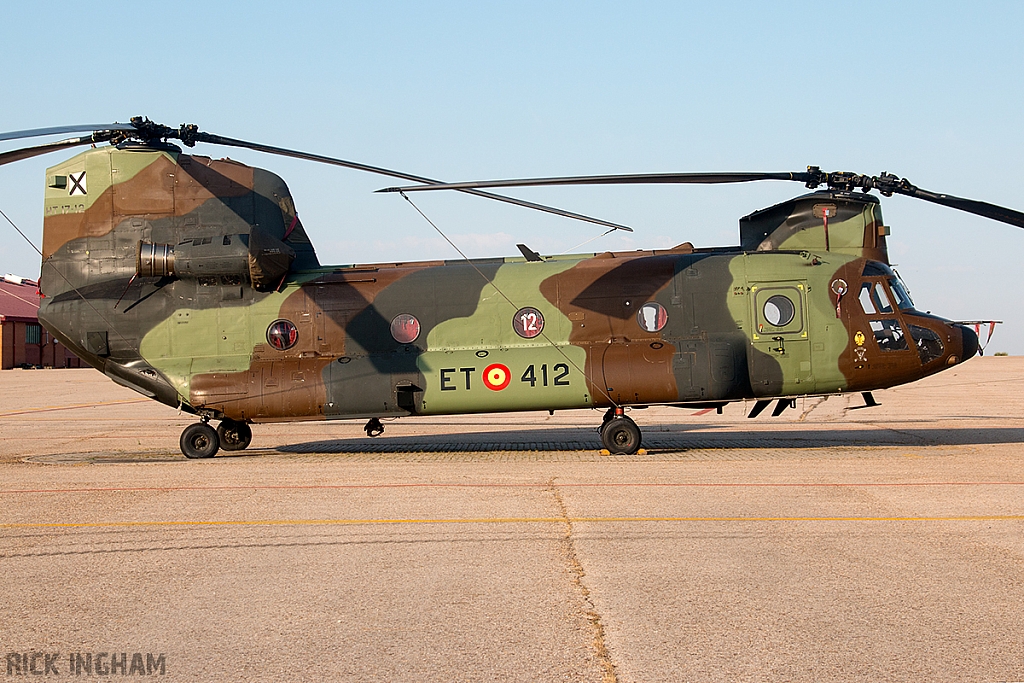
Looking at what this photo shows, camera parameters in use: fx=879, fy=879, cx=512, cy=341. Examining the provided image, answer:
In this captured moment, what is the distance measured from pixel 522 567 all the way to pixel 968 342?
11.3 m

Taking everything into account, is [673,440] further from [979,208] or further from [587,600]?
[587,600]

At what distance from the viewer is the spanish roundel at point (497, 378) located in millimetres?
14966

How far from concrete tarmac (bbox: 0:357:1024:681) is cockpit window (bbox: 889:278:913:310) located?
99.1 inches

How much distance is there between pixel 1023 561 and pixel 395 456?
1007 centimetres

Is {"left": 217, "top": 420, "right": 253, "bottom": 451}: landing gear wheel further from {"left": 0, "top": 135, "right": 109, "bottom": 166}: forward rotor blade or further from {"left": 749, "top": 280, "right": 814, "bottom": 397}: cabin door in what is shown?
{"left": 749, "top": 280, "right": 814, "bottom": 397}: cabin door

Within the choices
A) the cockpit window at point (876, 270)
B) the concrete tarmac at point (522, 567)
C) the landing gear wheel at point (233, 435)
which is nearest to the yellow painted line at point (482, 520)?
the concrete tarmac at point (522, 567)

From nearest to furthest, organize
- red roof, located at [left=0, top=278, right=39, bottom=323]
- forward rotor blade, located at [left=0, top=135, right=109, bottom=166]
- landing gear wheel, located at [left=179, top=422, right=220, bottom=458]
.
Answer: forward rotor blade, located at [left=0, top=135, right=109, bottom=166] → landing gear wheel, located at [left=179, top=422, right=220, bottom=458] → red roof, located at [left=0, top=278, right=39, bottom=323]

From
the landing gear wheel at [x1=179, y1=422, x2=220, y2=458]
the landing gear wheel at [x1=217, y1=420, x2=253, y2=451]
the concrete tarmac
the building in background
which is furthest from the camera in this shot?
the building in background

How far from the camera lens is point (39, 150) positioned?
1322cm

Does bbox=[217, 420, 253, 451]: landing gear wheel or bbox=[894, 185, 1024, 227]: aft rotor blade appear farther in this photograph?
bbox=[217, 420, 253, 451]: landing gear wheel

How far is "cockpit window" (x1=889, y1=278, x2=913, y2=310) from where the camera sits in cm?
1501

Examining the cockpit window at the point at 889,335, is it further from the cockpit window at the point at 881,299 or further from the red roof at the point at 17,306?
the red roof at the point at 17,306

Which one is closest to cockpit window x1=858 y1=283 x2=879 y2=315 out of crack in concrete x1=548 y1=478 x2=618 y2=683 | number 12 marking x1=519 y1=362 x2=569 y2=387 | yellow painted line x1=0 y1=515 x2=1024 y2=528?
number 12 marking x1=519 y1=362 x2=569 y2=387

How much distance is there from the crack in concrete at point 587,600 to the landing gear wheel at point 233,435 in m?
8.82
